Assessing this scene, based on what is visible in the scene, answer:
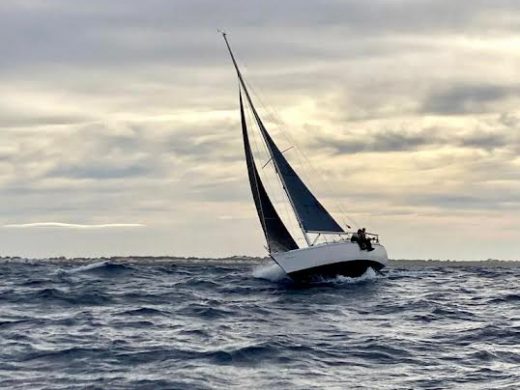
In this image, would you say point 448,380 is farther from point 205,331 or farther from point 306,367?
point 205,331

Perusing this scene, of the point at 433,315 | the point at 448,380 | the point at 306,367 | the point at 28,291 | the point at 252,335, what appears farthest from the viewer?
the point at 28,291

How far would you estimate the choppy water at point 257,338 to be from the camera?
17.8m

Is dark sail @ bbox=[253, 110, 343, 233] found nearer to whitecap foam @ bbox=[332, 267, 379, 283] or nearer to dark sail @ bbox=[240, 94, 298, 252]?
dark sail @ bbox=[240, 94, 298, 252]

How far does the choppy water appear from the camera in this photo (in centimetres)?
1778

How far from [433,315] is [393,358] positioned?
30.8ft

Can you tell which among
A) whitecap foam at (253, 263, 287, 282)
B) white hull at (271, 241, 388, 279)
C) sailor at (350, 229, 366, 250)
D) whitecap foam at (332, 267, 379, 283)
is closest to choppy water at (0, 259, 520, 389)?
white hull at (271, 241, 388, 279)

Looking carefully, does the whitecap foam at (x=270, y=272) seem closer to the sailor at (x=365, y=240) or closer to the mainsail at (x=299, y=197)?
the mainsail at (x=299, y=197)

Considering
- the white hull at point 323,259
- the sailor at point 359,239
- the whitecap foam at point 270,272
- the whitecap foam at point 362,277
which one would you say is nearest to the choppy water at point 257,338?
the white hull at point 323,259

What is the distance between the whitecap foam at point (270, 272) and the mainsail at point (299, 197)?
10.5 feet

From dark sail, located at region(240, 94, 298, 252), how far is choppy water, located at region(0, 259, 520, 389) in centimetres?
530

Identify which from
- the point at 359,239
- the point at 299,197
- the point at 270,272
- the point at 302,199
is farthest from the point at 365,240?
the point at 270,272

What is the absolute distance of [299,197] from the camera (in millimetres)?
44812

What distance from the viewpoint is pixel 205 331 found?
2447cm

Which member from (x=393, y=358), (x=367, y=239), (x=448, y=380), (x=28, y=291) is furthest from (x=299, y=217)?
(x=448, y=380)
